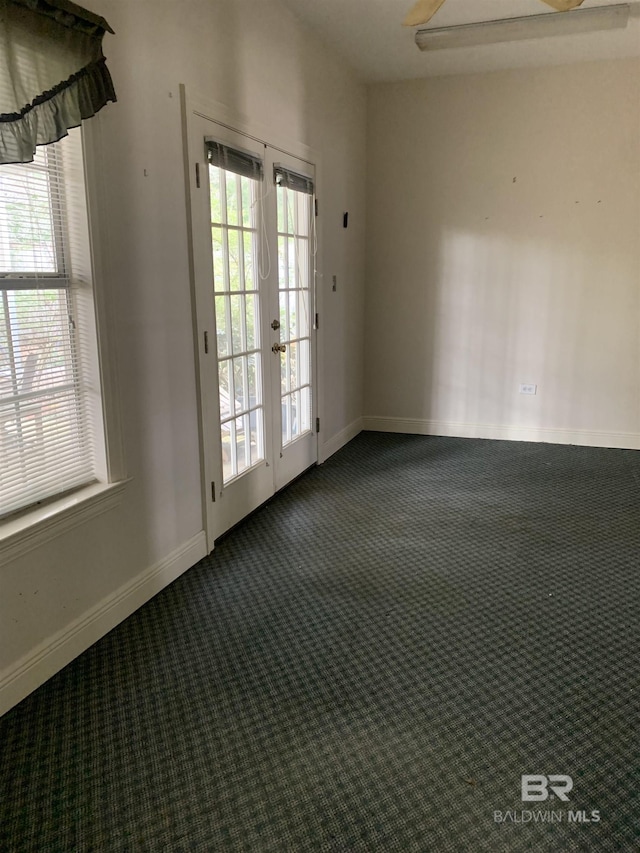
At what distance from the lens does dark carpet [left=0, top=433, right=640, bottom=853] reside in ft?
5.19

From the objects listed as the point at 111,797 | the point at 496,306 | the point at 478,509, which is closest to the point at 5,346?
the point at 111,797

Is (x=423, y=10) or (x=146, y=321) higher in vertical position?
(x=423, y=10)

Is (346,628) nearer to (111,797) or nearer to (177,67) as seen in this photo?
(111,797)

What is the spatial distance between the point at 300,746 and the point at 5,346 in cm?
154

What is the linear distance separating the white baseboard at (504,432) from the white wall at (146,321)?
2774 millimetres

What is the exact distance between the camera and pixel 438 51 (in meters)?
4.17

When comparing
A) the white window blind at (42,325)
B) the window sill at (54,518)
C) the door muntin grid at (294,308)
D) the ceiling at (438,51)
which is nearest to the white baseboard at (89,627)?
the window sill at (54,518)

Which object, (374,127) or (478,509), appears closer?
(478,509)

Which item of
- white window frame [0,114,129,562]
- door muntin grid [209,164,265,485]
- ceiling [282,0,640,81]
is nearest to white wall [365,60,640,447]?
ceiling [282,0,640,81]

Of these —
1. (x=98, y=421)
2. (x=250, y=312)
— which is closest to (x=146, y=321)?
(x=98, y=421)

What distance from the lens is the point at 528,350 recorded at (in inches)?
196

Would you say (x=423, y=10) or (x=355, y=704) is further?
(x=423, y=10)

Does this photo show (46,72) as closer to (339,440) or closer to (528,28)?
(528,28)

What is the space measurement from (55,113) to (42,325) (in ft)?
2.18
